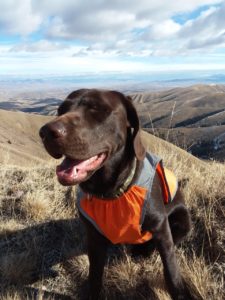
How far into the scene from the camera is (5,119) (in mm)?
87750

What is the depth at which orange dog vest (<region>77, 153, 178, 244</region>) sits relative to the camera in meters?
3.24

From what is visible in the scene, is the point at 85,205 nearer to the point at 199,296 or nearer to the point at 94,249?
the point at 94,249

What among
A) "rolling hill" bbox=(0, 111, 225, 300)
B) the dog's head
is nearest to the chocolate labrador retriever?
the dog's head

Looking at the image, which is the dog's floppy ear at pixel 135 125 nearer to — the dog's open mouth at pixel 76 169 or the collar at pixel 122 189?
the collar at pixel 122 189

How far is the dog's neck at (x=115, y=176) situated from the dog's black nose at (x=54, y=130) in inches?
25.1

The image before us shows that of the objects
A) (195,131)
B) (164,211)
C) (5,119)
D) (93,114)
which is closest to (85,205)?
(164,211)

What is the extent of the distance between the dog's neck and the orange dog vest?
5 cm

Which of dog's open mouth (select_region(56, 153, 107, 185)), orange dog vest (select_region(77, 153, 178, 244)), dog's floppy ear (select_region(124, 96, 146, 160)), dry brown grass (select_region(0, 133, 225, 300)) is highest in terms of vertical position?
dog's floppy ear (select_region(124, 96, 146, 160))

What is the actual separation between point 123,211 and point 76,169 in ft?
2.44

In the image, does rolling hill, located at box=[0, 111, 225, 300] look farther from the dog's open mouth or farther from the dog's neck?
the dog's open mouth

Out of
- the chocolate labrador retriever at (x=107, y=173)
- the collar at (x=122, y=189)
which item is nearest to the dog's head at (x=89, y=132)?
the chocolate labrador retriever at (x=107, y=173)

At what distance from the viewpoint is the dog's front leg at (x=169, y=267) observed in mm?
3371

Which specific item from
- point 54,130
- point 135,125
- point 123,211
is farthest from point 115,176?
point 54,130

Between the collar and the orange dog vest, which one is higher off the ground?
the collar
